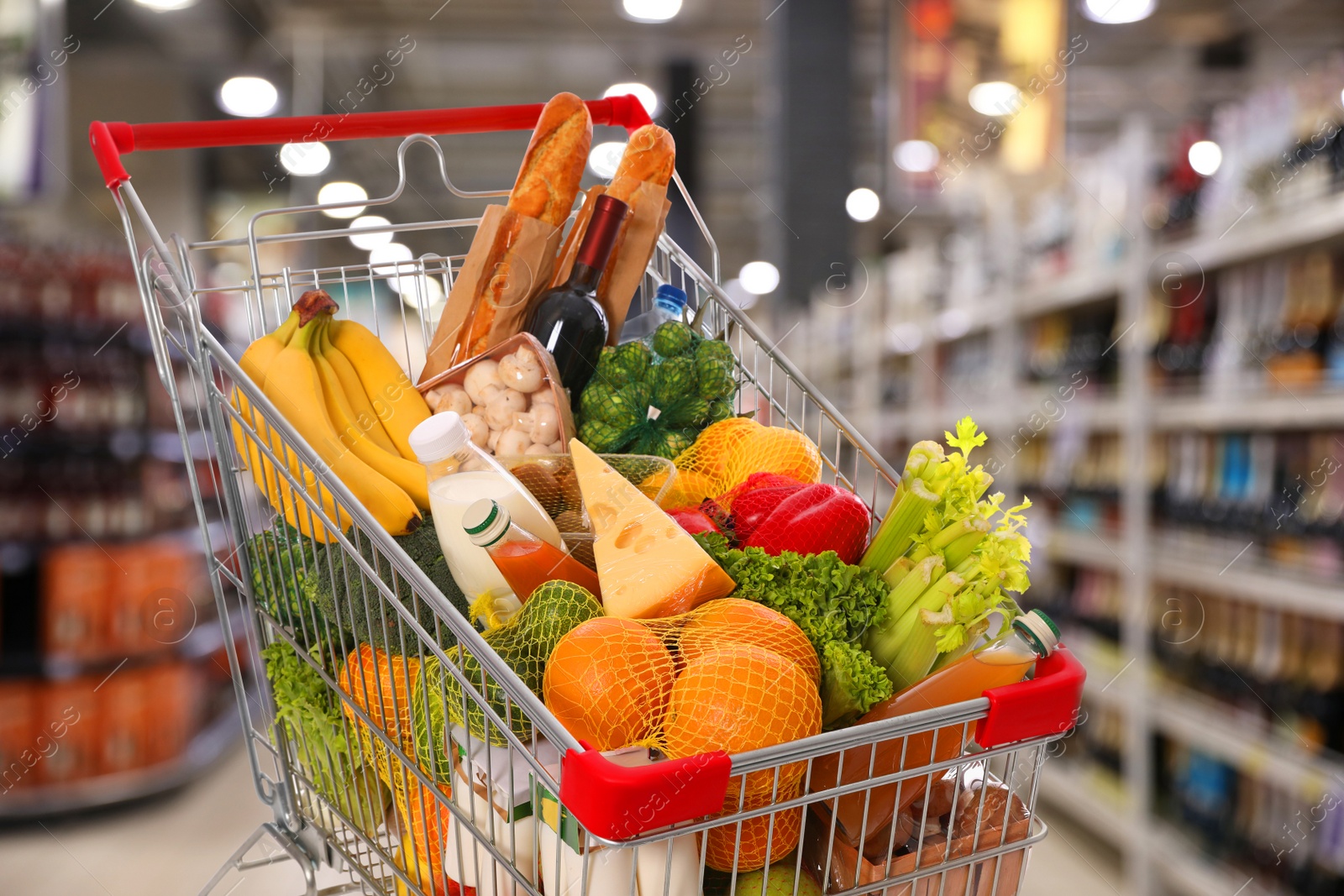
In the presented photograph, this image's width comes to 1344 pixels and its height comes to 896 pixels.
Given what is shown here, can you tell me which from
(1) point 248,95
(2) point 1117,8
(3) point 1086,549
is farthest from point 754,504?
(1) point 248,95

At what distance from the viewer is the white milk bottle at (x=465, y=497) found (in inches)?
33.4

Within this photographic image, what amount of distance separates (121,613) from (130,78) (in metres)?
4.46

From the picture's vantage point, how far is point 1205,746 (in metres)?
2.95

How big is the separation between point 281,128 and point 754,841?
0.90 metres

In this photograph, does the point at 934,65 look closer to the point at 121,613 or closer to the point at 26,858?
the point at 121,613

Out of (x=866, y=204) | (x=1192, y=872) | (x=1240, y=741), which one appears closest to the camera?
(x=1240, y=741)

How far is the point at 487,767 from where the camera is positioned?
71 centimetres

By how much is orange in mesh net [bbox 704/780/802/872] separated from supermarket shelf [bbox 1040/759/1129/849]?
3.06 metres

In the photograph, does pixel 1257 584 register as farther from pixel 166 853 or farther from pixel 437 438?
pixel 166 853

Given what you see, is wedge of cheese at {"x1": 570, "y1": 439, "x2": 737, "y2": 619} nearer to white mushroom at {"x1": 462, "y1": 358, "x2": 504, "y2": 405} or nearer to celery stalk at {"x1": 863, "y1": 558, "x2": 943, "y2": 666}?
celery stalk at {"x1": 863, "y1": 558, "x2": 943, "y2": 666}

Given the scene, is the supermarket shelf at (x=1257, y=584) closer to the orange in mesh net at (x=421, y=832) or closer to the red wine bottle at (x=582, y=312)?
the red wine bottle at (x=582, y=312)

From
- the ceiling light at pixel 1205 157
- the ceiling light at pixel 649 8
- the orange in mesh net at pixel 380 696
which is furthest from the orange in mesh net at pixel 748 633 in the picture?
the ceiling light at pixel 649 8

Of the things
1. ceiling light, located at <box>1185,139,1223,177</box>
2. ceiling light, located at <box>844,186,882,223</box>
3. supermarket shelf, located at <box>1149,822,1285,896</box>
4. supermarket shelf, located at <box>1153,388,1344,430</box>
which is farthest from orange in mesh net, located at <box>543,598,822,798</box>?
ceiling light, located at <box>844,186,882,223</box>

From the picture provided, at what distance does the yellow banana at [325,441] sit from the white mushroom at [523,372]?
184 mm
